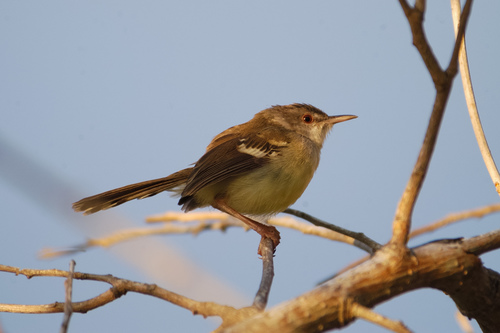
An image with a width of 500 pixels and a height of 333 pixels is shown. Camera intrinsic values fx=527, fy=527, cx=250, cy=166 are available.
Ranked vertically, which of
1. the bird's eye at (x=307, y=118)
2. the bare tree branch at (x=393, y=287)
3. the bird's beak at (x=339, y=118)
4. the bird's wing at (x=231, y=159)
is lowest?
the bare tree branch at (x=393, y=287)

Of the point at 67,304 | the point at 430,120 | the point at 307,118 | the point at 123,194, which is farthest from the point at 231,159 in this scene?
the point at 67,304

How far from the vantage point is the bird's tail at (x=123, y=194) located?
522 cm

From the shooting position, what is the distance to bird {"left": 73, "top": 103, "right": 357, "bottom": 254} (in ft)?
16.6

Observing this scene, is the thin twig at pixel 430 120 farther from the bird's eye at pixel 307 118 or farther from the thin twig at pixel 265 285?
the bird's eye at pixel 307 118

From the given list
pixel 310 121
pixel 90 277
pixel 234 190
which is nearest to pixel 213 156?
pixel 234 190

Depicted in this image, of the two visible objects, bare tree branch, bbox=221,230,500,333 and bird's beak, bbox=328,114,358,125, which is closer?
bare tree branch, bbox=221,230,500,333

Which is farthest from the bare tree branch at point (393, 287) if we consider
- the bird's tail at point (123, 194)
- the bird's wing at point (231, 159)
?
the bird's tail at point (123, 194)

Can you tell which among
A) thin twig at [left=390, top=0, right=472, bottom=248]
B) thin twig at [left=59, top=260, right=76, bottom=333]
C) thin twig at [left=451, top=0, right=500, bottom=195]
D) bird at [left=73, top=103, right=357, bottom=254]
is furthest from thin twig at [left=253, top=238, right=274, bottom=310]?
thin twig at [left=451, top=0, right=500, bottom=195]

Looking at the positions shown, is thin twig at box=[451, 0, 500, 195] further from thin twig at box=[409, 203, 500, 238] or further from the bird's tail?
the bird's tail

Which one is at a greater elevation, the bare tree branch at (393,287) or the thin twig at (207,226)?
the thin twig at (207,226)

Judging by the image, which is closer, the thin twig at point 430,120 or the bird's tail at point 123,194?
the thin twig at point 430,120

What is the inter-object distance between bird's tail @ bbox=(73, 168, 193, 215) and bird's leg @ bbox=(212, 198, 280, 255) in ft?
1.76

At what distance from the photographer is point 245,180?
5152mm

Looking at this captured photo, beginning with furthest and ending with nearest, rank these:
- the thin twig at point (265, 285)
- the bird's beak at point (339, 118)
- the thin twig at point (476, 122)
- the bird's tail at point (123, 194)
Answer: the bird's beak at point (339, 118) → the bird's tail at point (123, 194) → the thin twig at point (476, 122) → the thin twig at point (265, 285)
